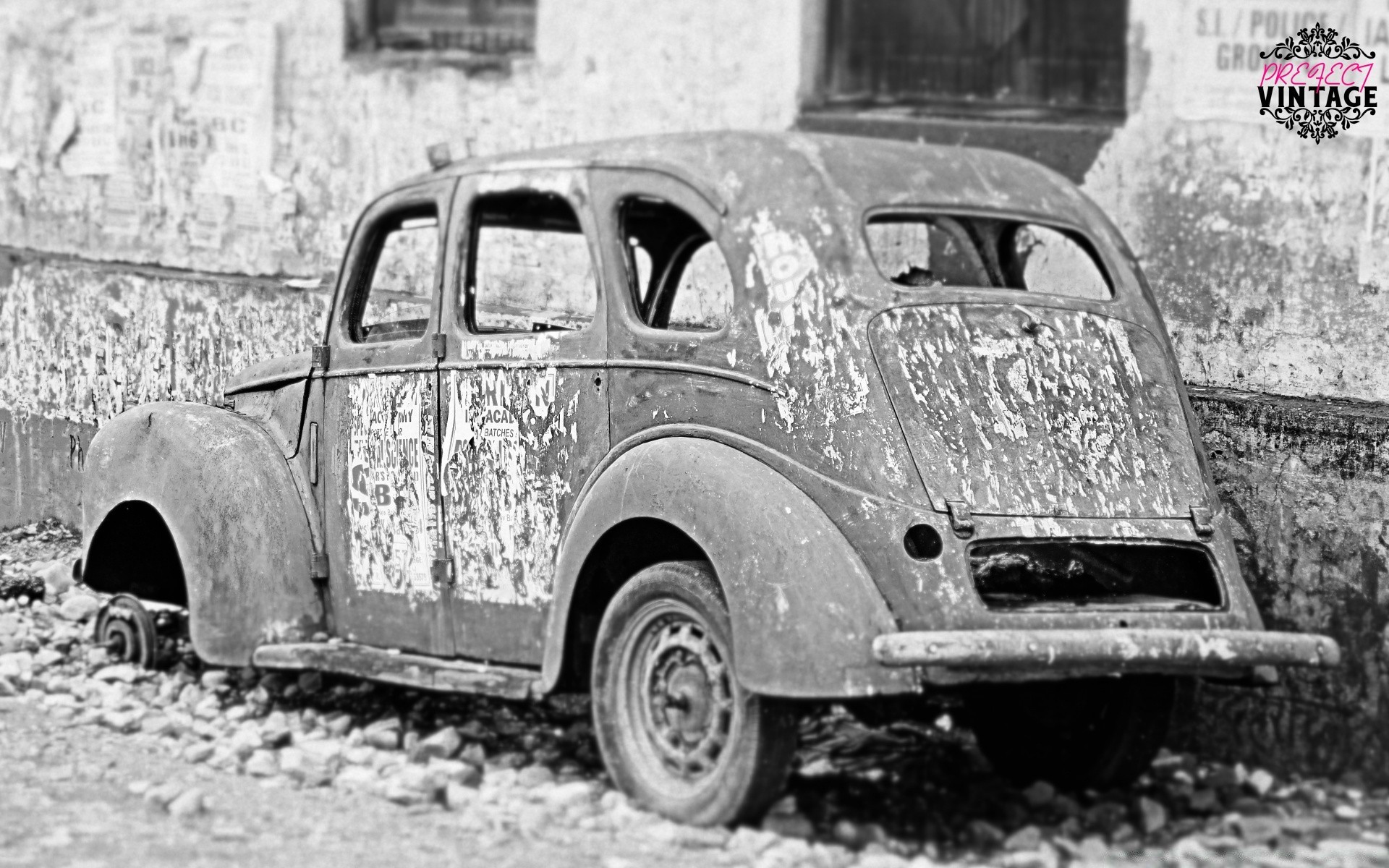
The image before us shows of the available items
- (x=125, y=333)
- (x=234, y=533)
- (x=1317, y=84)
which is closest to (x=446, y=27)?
(x=125, y=333)

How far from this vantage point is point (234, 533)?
6.45 m

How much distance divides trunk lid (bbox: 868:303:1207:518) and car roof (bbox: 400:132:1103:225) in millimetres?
423

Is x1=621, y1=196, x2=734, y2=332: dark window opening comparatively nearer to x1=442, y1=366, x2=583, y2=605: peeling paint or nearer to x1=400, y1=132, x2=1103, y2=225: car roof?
x1=400, y1=132, x2=1103, y2=225: car roof

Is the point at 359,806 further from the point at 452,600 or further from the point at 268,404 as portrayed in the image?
the point at 268,404

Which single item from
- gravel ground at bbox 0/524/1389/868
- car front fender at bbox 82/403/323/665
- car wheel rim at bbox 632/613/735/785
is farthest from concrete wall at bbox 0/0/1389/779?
car front fender at bbox 82/403/323/665

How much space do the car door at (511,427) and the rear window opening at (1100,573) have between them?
119 cm

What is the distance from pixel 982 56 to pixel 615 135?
1.86 meters

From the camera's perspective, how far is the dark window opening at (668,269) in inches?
225

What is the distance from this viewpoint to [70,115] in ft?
36.2

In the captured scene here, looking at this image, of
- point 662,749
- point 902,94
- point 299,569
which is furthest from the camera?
point 902,94

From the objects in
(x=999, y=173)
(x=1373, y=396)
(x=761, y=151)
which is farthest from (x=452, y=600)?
(x=1373, y=396)

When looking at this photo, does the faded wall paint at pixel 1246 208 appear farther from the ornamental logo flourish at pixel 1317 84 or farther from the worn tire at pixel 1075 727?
the worn tire at pixel 1075 727

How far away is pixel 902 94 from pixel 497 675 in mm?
3742

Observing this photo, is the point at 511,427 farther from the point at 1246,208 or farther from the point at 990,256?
the point at 1246,208
